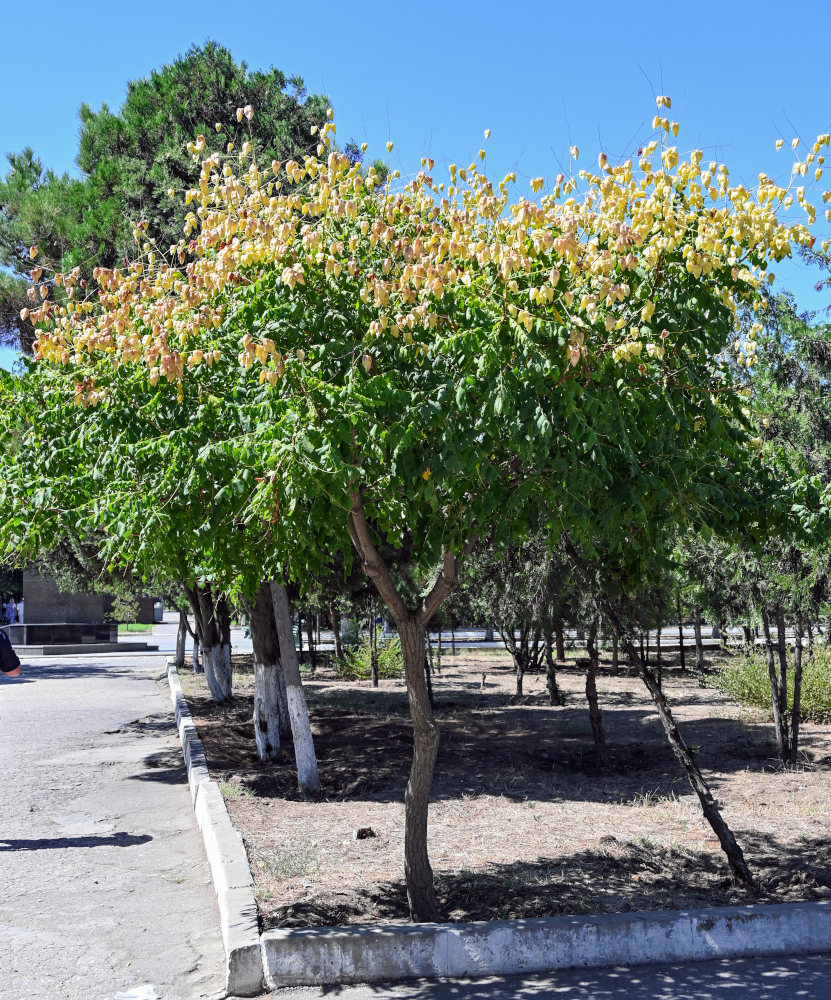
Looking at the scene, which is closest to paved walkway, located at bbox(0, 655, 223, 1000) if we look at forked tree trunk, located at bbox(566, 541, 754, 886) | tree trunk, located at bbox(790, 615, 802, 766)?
forked tree trunk, located at bbox(566, 541, 754, 886)

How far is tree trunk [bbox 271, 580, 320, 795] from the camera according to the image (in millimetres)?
Result: 10852

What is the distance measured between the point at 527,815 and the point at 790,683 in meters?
9.20

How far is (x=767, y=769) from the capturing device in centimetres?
1245

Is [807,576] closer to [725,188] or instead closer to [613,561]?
[613,561]

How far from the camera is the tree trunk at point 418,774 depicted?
5.78 metres

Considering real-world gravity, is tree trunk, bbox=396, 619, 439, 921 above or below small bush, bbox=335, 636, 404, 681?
above

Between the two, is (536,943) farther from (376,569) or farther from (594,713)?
(594,713)

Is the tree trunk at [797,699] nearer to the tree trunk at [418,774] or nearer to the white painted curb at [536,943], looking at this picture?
the white painted curb at [536,943]

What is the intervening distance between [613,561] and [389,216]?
11.3 feet

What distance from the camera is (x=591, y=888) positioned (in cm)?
636

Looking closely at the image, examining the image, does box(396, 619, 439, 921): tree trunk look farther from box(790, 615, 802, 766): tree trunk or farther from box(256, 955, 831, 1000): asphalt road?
box(790, 615, 802, 766): tree trunk

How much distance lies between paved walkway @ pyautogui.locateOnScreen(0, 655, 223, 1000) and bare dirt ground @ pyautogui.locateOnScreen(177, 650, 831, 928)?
570 millimetres

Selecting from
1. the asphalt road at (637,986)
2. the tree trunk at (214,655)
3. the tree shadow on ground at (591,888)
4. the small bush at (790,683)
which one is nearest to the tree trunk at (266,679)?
the tree trunk at (214,655)

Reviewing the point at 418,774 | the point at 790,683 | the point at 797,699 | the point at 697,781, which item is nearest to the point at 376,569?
the point at 418,774
